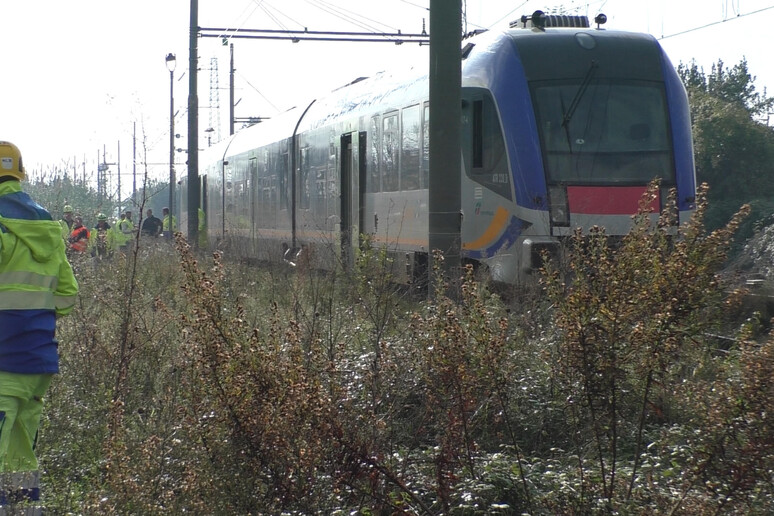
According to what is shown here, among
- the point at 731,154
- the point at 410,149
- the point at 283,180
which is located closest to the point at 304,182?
the point at 283,180

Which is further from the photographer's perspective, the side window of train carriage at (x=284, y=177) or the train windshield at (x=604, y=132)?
the side window of train carriage at (x=284, y=177)

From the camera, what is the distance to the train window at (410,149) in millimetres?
13242

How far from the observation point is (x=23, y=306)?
5.50m

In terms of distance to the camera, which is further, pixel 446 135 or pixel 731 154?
pixel 731 154

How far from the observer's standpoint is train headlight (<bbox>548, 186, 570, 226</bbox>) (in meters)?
11.4

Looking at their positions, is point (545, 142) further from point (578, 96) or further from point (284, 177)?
point (284, 177)

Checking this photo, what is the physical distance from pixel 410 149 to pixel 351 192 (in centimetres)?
298

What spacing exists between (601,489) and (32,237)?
296 cm

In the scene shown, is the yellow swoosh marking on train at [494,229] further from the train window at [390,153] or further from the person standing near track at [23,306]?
the person standing near track at [23,306]

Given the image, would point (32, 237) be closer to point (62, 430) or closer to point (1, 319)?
point (1, 319)

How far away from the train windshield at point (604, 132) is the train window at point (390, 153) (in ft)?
9.05

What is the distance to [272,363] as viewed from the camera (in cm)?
454

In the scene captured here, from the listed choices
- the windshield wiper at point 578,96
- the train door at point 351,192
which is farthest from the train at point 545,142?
the train door at point 351,192

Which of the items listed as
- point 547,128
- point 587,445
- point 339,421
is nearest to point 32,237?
point 339,421
